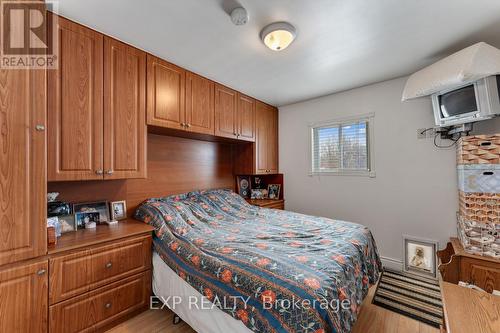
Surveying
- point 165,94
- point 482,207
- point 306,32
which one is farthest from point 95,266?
point 482,207

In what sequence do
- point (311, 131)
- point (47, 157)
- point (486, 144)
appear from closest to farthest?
point (47, 157)
point (486, 144)
point (311, 131)

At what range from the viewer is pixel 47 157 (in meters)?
1.58

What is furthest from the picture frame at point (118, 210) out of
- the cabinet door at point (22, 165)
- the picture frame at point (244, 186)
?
the picture frame at point (244, 186)

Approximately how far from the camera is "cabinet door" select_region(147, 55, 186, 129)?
2.21m

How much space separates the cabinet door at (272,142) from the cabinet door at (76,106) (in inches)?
98.9

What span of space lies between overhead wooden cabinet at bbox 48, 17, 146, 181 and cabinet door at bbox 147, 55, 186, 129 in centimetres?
8

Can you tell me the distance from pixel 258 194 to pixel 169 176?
64.5 inches

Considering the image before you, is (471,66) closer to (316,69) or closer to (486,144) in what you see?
(486,144)

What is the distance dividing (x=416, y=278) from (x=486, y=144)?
1.67 metres

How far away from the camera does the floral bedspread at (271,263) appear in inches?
44.6

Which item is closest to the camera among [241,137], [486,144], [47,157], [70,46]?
[47,157]

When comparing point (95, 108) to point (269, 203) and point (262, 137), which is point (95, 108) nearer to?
point (262, 137)

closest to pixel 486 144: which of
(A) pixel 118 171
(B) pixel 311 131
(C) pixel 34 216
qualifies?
(B) pixel 311 131

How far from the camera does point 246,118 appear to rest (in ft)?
11.0
